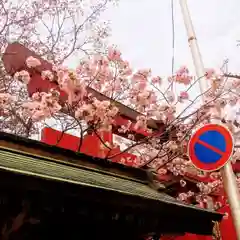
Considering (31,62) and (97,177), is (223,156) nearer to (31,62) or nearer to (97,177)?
(97,177)

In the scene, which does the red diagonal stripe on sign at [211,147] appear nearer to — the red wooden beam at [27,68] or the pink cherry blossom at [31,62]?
the red wooden beam at [27,68]

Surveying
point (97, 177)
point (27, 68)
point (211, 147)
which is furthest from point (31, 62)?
point (97, 177)

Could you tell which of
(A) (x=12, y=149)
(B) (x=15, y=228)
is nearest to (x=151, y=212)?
(B) (x=15, y=228)

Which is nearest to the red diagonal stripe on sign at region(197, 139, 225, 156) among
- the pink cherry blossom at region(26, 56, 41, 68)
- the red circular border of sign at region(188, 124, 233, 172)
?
the red circular border of sign at region(188, 124, 233, 172)

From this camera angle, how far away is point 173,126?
835cm

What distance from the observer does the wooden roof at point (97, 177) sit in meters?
3.36

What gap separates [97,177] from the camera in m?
4.25

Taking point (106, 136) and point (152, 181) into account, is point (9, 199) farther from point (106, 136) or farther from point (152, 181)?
point (106, 136)

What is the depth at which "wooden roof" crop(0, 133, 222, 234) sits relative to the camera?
132 inches

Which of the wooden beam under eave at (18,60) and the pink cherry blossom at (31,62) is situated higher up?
the wooden beam under eave at (18,60)

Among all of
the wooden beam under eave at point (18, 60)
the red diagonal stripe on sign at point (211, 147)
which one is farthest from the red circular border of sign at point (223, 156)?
the wooden beam under eave at point (18, 60)

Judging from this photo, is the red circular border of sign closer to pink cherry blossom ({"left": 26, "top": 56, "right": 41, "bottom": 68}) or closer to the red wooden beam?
the red wooden beam

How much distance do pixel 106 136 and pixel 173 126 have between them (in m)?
2.11

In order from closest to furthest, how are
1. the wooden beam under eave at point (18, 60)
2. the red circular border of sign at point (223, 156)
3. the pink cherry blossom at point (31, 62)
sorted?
the red circular border of sign at point (223, 156)
the pink cherry blossom at point (31, 62)
the wooden beam under eave at point (18, 60)
